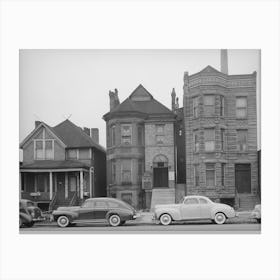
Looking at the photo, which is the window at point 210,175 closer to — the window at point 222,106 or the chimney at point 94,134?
the window at point 222,106

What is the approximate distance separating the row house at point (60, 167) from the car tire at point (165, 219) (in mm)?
1775

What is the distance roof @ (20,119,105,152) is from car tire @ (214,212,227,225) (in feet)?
12.2

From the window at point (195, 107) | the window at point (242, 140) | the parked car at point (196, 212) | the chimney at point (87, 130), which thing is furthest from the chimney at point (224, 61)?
the chimney at point (87, 130)

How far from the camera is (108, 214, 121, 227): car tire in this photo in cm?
1630

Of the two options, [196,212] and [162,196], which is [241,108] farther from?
[162,196]

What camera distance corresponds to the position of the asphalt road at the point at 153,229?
16.1 metres

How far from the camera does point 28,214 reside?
53.9ft

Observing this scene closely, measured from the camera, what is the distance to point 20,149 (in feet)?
53.9

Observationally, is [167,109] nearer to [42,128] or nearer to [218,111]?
[218,111]

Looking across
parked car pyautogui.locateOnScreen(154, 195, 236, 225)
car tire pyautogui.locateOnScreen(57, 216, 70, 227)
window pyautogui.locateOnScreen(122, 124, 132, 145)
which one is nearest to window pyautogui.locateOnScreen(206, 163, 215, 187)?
parked car pyautogui.locateOnScreen(154, 195, 236, 225)

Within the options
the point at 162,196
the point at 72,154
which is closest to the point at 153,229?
the point at 162,196

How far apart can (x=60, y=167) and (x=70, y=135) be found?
989mm

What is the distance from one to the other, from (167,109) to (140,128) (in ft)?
3.18
